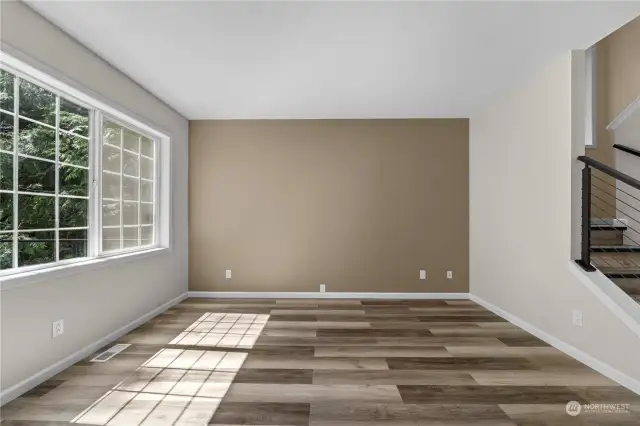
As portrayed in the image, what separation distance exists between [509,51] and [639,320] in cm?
229

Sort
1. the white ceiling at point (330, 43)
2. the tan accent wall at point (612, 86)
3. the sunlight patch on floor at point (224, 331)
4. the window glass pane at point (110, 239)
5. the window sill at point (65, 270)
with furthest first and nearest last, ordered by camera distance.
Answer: the tan accent wall at point (612, 86) < the window glass pane at point (110, 239) < the sunlight patch on floor at point (224, 331) < the white ceiling at point (330, 43) < the window sill at point (65, 270)

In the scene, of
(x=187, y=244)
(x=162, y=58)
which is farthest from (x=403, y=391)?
(x=187, y=244)

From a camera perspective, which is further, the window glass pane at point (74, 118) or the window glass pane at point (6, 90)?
the window glass pane at point (74, 118)

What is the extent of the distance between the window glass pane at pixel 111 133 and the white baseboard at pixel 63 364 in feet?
6.10

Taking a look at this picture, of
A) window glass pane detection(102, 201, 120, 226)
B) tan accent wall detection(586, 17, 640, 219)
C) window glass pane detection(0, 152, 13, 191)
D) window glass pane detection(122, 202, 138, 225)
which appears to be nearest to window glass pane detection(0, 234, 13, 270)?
window glass pane detection(0, 152, 13, 191)

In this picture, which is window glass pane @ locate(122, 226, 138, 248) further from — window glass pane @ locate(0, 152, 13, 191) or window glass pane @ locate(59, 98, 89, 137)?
window glass pane @ locate(0, 152, 13, 191)

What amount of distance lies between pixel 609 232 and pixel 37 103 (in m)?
5.40

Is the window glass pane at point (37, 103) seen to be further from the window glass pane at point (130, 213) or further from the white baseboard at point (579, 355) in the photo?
the white baseboard at point (579, 355)

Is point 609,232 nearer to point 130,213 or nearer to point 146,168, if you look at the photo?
point 130,213

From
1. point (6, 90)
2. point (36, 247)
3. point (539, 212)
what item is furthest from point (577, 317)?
point (6, 90)

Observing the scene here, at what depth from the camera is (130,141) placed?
412 cm

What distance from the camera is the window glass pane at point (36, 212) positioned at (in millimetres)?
2580

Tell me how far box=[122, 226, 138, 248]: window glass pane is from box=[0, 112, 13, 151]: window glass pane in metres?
1.65

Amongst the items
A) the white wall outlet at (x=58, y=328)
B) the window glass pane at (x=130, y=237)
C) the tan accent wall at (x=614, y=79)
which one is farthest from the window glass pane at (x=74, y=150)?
the tan accent wall at (x=614, y=79)
